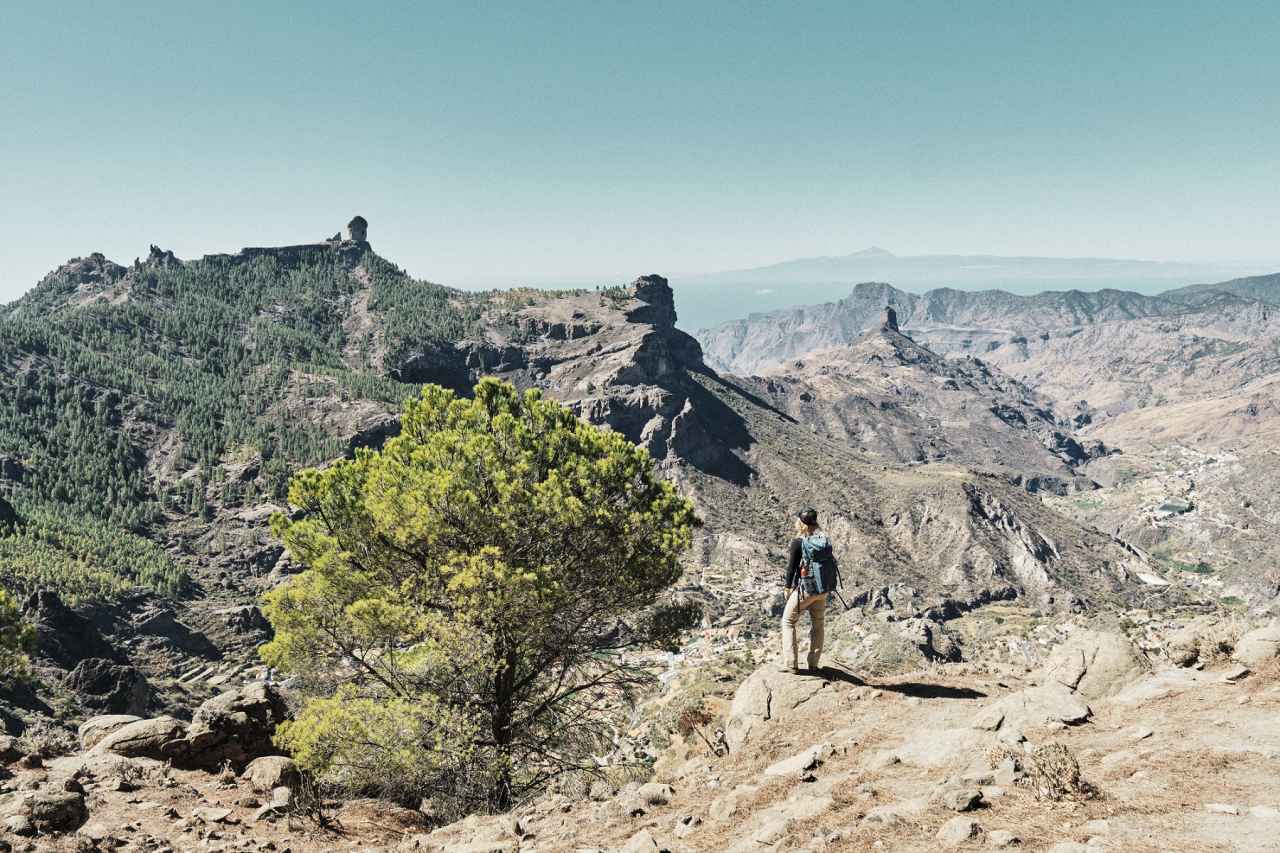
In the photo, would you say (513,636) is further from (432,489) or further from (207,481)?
(207,481)

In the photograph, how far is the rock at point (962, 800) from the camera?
8.85m

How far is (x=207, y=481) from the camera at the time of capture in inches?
7623

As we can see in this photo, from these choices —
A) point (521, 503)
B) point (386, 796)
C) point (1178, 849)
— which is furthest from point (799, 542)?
point (386, 796)

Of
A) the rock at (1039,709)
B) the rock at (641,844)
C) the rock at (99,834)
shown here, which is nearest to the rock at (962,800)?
the rock at (641,844)

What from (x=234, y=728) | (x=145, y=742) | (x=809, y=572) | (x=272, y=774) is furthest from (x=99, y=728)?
(x=809, y=572)

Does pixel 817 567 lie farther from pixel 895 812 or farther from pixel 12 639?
pixel 12 639

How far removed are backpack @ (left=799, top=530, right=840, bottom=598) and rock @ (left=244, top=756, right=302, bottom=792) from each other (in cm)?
1463

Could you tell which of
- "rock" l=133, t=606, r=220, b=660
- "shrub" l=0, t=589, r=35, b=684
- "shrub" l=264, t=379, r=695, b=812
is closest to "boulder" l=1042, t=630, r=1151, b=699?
"shrub" l=264, t=379, r=695, b=812

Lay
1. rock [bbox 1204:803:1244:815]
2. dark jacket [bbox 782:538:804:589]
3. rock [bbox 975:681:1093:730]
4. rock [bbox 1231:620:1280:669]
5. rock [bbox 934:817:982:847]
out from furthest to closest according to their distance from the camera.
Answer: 1. dark jacket [bbox 782:538:804:589]
2. rock [bbox 1231:620:1280:669]
3. rock [bbox 975:681:1093:730]
4. rock [bbox 934:817:982:847]
5. rock [bbox 1204:803:1244:815]

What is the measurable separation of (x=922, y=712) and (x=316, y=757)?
15457 millimetres

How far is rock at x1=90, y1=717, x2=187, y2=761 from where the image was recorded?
1834cm

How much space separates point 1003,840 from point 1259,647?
399 inches

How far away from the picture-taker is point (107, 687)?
8600 cm

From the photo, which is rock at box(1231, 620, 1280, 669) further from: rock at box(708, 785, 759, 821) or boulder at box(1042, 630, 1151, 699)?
rock at box(708, 785, 759, 821)
